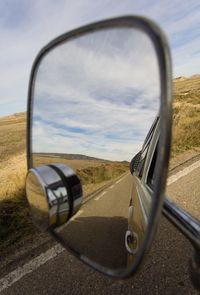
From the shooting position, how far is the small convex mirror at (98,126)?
42.9 inches

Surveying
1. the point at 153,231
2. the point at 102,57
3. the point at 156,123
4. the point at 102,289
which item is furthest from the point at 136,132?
the point at 102,289

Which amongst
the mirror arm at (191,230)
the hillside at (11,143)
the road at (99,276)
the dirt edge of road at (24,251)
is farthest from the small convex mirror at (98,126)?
the hillside at (11,143)

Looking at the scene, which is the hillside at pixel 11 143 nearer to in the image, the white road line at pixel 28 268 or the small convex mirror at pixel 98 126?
the white road line at pixel 28 268

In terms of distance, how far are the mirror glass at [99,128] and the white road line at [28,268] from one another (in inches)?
89.4

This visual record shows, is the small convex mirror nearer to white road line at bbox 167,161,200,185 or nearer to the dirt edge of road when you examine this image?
the dirt edge of road

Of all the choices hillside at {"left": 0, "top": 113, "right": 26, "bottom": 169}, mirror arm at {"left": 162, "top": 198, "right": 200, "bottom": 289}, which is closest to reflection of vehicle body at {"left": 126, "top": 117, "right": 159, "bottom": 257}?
mirror arm at {"left": 162, "top": 198, "right": 200, "bottom": 289}

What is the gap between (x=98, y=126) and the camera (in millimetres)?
1283

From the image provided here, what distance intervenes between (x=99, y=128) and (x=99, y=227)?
1.24 ft

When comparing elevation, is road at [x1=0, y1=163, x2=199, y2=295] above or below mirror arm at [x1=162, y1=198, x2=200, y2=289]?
below

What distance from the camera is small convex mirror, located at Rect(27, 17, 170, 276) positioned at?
1.09 m

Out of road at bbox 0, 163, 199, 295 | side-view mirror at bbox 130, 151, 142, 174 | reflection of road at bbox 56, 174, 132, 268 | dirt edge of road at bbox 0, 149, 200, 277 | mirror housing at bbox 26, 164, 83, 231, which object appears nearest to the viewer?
mirror housing at bbox 26, 164, 83, 231

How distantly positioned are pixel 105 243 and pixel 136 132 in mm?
440

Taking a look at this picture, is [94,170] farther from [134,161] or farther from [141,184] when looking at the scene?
[141,184]

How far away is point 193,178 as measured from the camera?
19.1 feet
